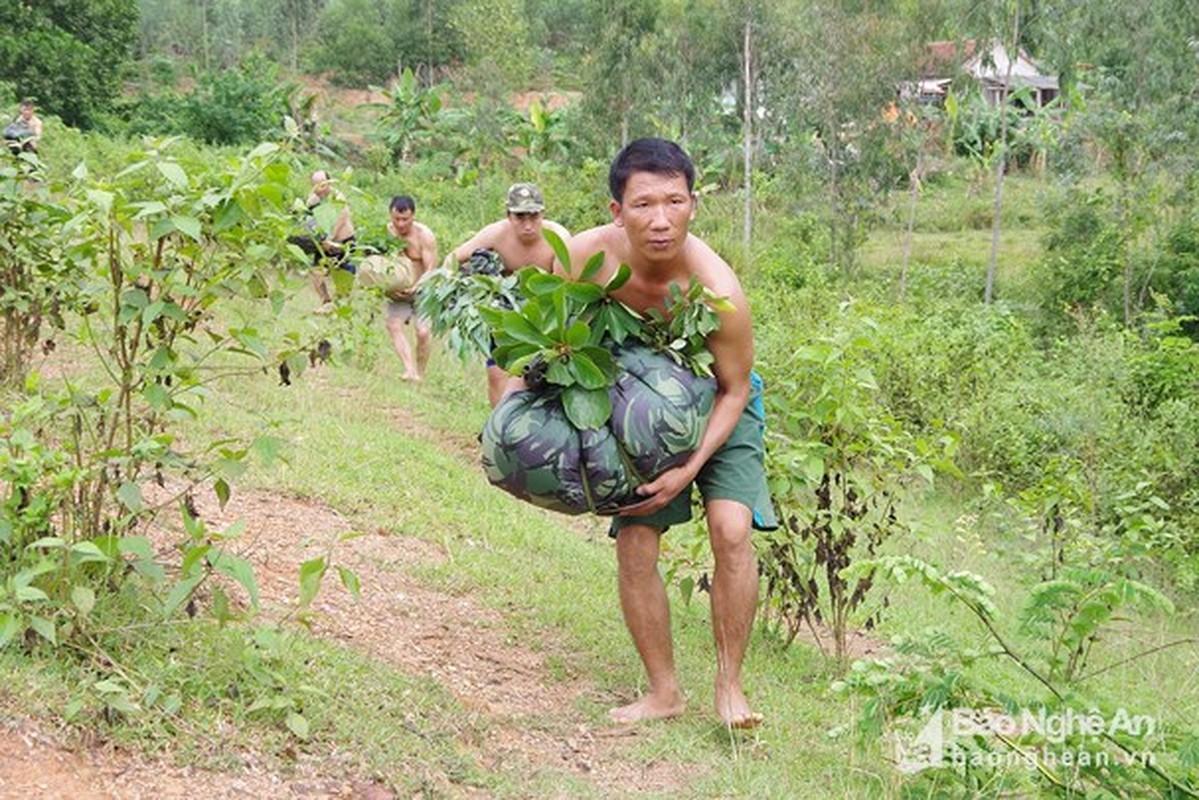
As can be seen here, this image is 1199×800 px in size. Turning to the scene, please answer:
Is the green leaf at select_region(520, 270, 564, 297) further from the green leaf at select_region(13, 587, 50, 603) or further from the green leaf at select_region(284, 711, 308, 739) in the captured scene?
the green leaf at select_region(13, 587, 50, 603)

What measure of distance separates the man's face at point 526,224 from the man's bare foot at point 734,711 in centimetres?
372

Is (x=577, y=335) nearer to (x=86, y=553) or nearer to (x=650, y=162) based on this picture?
(x=650, y=162)

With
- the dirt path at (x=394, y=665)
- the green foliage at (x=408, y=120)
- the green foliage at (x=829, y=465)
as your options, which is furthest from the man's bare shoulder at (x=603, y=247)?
the green foliage at (x=408, y=120)

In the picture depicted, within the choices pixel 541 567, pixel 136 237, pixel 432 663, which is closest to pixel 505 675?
pixel 432 663

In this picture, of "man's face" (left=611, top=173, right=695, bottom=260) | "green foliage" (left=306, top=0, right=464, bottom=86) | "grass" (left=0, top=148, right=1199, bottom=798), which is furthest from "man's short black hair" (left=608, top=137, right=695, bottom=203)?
"green foliage" (left=306, top=0, right=464, bottom=86)

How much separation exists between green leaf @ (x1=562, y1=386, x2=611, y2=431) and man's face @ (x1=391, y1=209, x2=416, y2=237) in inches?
252

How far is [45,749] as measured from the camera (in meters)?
3.04

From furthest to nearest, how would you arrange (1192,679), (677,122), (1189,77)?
(677,122), (1189,77), (1192,679)

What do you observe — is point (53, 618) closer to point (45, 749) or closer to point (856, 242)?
point (45, 749)

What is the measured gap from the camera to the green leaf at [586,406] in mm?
3846

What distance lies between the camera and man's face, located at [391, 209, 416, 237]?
10.0 metres

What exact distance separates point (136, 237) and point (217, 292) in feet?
1.19

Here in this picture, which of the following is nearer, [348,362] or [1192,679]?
[1192,679]

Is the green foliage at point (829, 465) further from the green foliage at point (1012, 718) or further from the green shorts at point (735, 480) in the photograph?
the green foliage at point (1012, 718)
